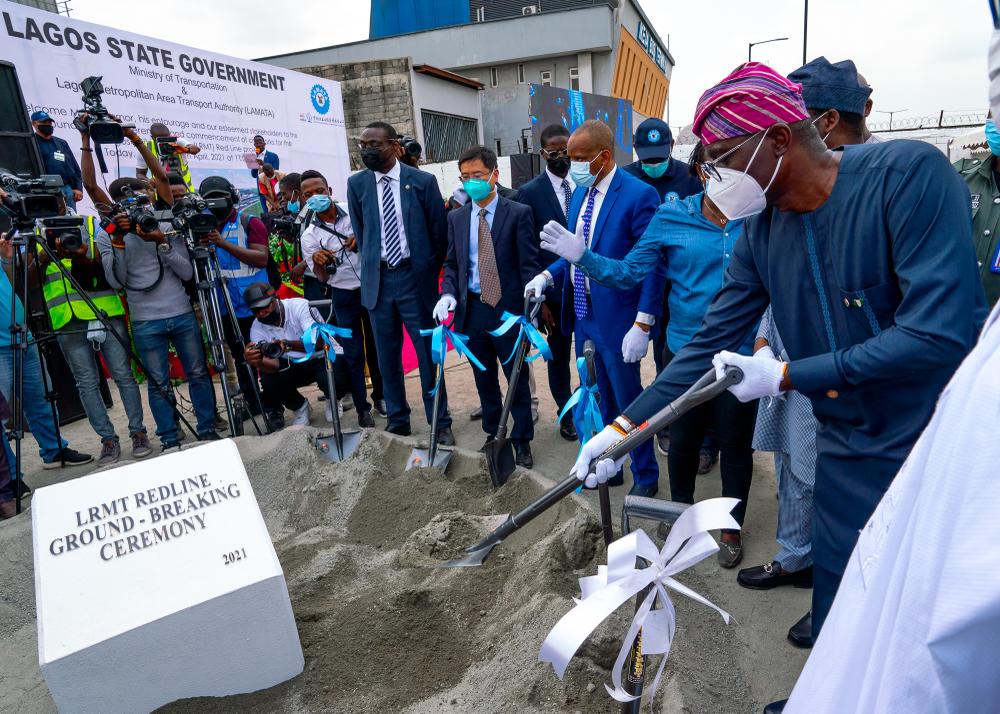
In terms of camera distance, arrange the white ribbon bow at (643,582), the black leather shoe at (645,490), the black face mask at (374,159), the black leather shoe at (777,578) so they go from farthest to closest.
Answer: the black face mask at (374,159) → the black leather shoe at (645,490) → the black leather shoe at (777,578) → the white ribbon bow at (643,582)

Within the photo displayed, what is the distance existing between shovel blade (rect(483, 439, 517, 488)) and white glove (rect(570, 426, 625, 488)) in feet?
6.12

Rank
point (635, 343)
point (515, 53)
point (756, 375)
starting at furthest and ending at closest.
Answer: point (515, 53)
point (635, 343)
point (756, 375)

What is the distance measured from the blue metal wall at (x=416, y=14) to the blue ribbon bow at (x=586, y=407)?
29811 millimetres

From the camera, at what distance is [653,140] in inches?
167

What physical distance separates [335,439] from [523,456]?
1.29 m

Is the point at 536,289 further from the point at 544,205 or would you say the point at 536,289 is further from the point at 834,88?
the point at 834,88

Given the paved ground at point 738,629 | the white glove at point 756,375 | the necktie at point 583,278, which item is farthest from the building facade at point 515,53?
the white glove at point 756,375

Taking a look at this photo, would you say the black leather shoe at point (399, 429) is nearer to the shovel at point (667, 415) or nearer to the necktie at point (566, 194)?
the necktie at point (566, 194)

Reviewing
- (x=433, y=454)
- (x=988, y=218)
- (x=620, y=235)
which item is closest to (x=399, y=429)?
(x=433, y=454)

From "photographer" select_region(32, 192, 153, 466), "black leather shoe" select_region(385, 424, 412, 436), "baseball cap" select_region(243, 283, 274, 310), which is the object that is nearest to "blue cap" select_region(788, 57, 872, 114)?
"black leather shoe" select_region(385, 424, 412, 436)

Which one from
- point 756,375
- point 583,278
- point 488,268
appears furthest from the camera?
point 488,268

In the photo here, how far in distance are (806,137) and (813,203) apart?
0.17 m

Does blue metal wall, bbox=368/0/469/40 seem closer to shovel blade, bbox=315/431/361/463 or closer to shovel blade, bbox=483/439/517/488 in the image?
shovel blade, bbox=315/431/361/463

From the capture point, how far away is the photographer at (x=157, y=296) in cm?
428
